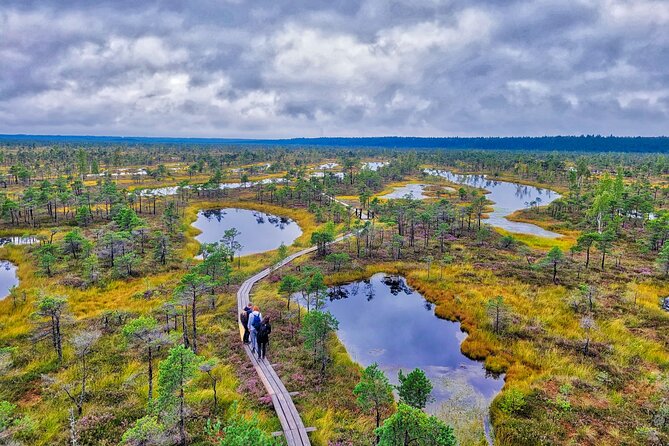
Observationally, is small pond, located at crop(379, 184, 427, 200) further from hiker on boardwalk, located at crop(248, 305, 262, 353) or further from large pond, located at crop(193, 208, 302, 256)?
hiker on boardwalk, located at crop(248, 305, 262, 353)

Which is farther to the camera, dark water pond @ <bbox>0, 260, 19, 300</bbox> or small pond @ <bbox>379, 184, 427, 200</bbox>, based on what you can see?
small pond @ <bbox>379, 184, 427, 200</bbox>

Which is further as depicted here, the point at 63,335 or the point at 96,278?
the point at 96,278

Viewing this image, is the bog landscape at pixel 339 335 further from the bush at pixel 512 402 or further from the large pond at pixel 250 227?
the large pond at pixel 250 227

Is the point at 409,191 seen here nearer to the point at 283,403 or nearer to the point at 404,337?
the point at 404,337

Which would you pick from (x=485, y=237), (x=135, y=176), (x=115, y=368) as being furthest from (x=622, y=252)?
(x=135, y=176)

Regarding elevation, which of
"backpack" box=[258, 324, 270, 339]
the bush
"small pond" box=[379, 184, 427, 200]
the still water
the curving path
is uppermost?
"small pond" box=[379, 184, 427, 200]

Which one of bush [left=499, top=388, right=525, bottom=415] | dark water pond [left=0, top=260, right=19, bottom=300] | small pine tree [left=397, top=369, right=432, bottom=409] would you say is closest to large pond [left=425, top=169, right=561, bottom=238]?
bush [left=499, top=388, right=525, bottom=415]

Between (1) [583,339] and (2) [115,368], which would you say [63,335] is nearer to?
(2) [115,368]
